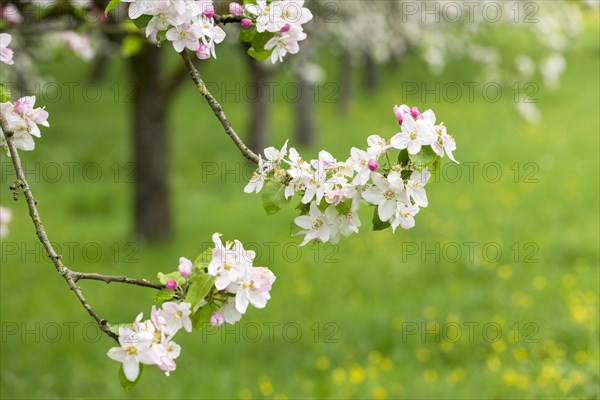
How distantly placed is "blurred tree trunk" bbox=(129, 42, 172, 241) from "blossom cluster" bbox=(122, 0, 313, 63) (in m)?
5.74

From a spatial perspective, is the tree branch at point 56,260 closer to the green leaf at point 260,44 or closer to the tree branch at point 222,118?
the tree branch at point 222,118

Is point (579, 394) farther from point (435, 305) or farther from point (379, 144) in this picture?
point (379, 144)

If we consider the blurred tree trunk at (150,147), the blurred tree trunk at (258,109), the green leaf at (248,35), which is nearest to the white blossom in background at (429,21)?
the blurred tree trunk at (258,109)

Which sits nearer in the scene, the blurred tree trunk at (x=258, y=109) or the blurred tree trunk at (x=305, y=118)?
the blurred tree trunk at (x=258, y=109)

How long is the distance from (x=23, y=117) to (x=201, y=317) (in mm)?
889

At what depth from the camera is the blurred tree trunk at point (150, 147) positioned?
805 centimetres

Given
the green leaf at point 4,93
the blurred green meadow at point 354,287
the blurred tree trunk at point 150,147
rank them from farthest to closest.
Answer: the blurred tree trunk at point 150,147
the blurred green meadow at point 354,287
the green leaf at point 4,93

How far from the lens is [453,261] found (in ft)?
24.4

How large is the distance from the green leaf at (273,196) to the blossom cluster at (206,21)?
0.42 m

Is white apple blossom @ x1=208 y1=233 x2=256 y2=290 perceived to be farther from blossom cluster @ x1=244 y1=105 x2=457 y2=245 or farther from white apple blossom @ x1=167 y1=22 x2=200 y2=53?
white apple blossom @ x1=167 y1=22 x2=200 y2=53

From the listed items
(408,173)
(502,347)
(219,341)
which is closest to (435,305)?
(502,347)

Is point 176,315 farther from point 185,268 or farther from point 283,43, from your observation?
point 283,43

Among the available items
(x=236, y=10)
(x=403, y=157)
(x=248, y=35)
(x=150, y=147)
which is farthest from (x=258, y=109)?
(x=403, y=157)

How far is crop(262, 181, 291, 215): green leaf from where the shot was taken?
7.06 feet
